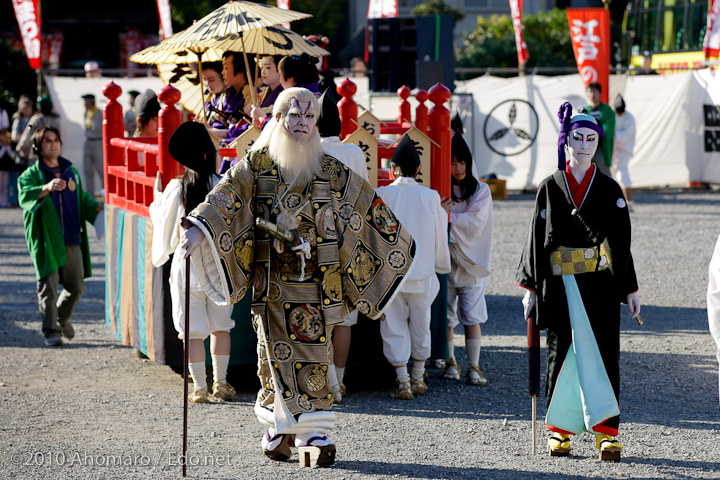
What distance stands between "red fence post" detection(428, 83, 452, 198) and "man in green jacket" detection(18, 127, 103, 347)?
8.08 feet

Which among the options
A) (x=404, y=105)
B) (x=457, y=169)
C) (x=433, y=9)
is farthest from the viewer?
(x=433, y=9)

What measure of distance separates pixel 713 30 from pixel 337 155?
42.7 ft

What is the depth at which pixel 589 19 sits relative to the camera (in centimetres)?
1491

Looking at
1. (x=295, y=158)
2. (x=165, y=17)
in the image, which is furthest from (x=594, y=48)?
(x=295, y=158)

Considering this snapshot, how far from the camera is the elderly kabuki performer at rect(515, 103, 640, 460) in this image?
438 cm

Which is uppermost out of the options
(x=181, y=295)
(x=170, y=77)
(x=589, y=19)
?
(x=589, y=19)

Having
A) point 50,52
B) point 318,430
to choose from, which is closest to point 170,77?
point 318,430

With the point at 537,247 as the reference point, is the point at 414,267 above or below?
below

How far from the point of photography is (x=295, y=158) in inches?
169

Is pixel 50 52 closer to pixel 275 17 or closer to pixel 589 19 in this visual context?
pixel 589 19

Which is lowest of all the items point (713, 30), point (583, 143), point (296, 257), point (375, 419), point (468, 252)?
point (375, 419)

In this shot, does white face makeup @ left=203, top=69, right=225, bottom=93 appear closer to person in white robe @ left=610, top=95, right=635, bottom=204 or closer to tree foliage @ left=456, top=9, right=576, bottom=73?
person in white robe @ left=610, top=95, right=635, bottom=204

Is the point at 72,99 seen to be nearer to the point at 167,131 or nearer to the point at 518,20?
the point at 518,20

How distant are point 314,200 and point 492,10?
105ft
